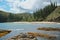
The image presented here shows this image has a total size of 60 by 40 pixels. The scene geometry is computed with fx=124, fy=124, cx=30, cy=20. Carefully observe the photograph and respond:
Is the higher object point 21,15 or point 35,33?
point 21,15

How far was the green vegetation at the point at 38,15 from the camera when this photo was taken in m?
2.52

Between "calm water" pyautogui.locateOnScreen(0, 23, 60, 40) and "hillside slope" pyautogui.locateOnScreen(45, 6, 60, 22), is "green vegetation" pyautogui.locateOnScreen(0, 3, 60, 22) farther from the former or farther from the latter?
"calm water" pyautogui.locateOnScreen(0, 23, 60, 40)

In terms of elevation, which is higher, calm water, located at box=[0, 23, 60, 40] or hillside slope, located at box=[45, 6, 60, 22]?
hillside slope, located at box=[45, 6, 60, 22]

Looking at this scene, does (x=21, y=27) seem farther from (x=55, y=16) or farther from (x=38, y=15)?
(x=55, y=16)

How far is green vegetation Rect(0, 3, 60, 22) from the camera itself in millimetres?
2516

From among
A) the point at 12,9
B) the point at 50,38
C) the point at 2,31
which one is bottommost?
the point at 50,38

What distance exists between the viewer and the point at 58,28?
252cm

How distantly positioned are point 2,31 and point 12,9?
0.49m

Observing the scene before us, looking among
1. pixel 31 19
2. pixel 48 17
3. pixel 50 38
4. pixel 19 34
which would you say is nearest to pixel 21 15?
pixel 31 19

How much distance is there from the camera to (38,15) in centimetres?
254

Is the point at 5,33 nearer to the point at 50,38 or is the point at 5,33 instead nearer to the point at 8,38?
the point at 8,38

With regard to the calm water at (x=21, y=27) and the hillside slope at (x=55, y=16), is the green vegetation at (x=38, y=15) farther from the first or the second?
the calm water at (x=21, y=27)

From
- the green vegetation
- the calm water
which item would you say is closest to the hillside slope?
the green vegetation

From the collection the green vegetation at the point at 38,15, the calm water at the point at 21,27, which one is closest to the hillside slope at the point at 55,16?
the green vegetation at the point at 38,15
